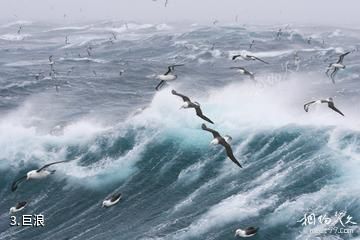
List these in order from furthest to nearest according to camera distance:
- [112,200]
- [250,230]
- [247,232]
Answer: [112,200] → [247,232] → [250,230]

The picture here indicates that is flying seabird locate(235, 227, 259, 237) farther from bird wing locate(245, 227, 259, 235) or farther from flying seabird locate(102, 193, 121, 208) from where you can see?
flying seabird locate(102, 193, 121, 208)

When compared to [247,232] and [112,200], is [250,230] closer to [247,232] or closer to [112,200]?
[247,232]

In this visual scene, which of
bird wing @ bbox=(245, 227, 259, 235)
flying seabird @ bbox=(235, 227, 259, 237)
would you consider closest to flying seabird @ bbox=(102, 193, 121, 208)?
flying seabird @ bbox=(235, 227, 259, 237)

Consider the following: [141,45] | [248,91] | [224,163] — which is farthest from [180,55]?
[224,163]

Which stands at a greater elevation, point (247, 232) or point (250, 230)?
point (250, 230)

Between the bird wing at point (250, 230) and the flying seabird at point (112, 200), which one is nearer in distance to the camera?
the bird wing at point (250, 230)

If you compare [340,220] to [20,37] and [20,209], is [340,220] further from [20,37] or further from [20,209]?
[20,37]

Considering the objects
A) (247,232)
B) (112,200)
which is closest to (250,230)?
(247,232)

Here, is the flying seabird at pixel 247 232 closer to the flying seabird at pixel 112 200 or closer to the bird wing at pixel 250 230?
the bird wing at pixel 250 230

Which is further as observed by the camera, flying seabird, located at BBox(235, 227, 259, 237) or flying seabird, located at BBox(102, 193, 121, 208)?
flying seabird, located at BBox(102, 193, 121, 208)

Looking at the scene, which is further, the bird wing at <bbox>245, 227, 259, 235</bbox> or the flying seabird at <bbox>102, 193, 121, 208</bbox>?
the flying seabird at <bbox>102, 193, 121, 208</bbox>

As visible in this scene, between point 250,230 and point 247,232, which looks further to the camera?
point 247,232

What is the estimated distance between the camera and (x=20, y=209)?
26.6 meters

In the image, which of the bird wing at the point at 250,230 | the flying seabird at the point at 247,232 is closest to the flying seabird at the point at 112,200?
the flying seabird at the point at 247,232
